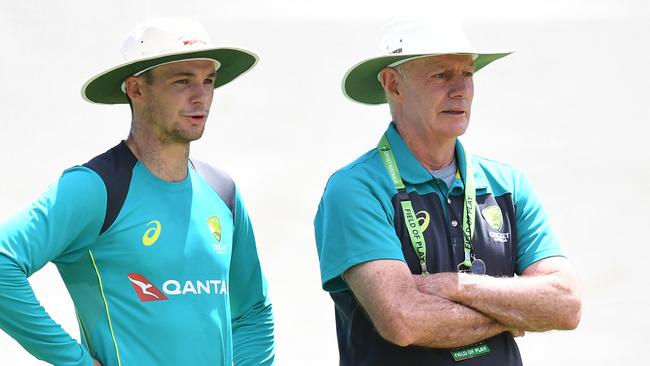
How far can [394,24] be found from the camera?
171 inches

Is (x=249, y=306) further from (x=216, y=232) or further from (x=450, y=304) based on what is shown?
(x=450, y=304)

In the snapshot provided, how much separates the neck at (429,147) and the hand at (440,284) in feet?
1.53

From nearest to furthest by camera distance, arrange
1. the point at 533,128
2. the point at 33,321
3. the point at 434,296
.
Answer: the point at 33,321 < the point at 434,296 < the point at 533,128

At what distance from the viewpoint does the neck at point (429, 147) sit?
431 cm

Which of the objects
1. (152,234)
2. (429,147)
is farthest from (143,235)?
(429,147)

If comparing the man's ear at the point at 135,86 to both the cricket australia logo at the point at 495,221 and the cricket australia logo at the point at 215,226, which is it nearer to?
the cricket australia logo at the point at 215,226

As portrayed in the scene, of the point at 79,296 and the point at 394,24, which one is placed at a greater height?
the point at 394,24

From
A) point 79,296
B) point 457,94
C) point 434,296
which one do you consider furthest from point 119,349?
point 457,94

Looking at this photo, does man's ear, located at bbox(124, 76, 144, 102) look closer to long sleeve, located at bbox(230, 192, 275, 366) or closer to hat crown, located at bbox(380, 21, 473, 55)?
long sleeve, located at bbox(230, 192, 275, 366)

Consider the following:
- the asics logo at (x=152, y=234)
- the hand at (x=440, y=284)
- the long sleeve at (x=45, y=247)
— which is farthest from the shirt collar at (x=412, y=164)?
the long sleeve at (x=45, y=247)

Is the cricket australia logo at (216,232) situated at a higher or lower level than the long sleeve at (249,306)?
higher

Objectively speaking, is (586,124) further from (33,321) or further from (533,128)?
(33,321)

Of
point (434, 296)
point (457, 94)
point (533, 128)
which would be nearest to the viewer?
point (434, 296)

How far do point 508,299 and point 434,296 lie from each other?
9.4 inches
